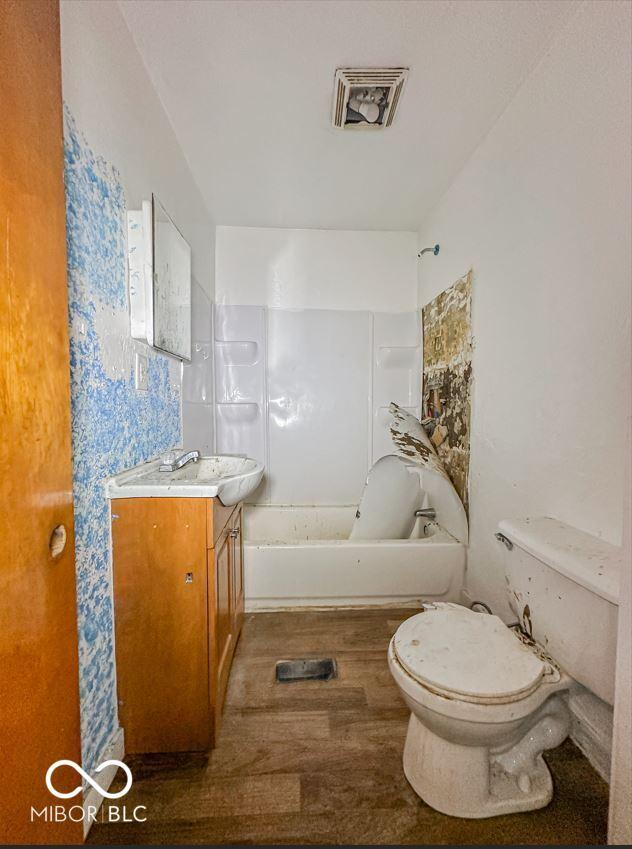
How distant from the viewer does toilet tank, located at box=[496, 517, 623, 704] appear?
0.86 metres

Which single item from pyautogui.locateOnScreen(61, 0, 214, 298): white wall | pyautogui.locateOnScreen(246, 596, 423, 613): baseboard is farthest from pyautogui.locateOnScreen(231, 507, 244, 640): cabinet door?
pyautogui.locateOnScreen(61, 0, 214, 298): white wall

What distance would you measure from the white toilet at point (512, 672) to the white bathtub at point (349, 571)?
800 mm

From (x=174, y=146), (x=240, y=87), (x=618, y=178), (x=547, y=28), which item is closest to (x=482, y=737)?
(x=618, y=178)

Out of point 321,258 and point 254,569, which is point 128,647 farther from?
point 321,258

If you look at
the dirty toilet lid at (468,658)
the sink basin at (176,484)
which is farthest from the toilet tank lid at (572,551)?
the sink basin at (176,484)

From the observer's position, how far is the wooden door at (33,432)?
578 mm

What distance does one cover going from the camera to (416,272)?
279 cm

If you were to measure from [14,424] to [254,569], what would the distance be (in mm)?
1618

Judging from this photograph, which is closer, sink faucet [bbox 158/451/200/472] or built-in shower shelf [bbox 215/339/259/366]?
sink faucet [bbox 158/451/200/472]

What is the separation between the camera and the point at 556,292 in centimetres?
125

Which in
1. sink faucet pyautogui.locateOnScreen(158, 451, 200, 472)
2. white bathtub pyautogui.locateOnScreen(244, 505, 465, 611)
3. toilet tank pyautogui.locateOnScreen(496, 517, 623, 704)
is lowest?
white bathtub pyautogui.locateOnScreen(244, 505, 465, 611)

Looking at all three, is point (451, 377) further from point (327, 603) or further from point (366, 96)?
point (327, 603)

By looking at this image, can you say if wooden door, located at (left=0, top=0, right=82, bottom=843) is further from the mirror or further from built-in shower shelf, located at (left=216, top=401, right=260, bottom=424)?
built-in shower shelf, located at (left=216, top=401, right=260, bottom=424)

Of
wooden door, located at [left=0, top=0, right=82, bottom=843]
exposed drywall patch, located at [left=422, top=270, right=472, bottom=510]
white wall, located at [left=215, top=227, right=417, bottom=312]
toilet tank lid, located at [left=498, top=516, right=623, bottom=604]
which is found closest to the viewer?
wooden door, located at [left=0, top=0, right=82, bottom=843]
